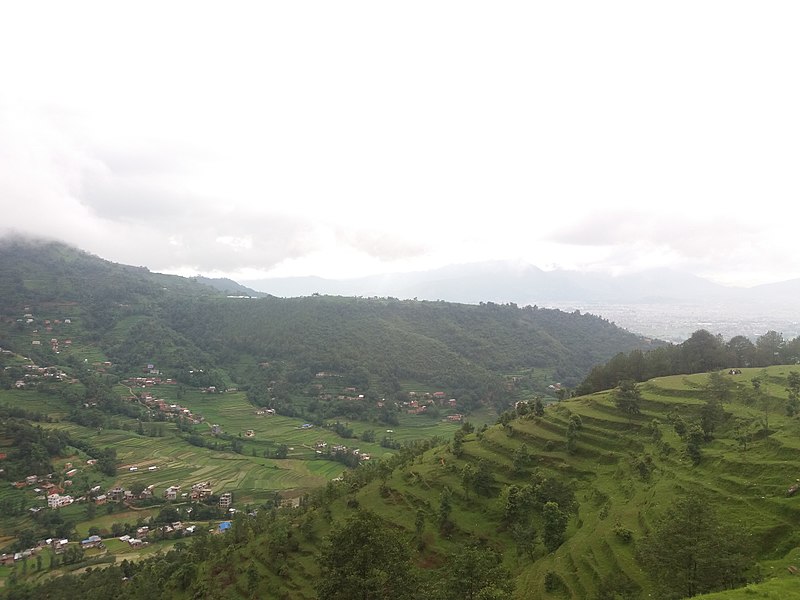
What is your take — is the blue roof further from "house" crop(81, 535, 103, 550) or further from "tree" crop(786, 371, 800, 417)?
"tree" crop(786, 371, 800, 417)

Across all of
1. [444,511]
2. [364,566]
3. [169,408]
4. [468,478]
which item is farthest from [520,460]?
[169,408]

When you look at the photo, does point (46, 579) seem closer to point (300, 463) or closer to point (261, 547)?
point (261, 547)

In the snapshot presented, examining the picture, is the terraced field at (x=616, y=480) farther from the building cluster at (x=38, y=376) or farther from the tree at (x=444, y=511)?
the building cluster at (x=38, y=376)

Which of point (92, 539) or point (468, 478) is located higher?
point (468, 478)

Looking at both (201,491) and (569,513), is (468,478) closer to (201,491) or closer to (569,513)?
(569,513)

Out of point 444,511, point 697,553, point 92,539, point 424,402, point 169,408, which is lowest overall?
point 92,539

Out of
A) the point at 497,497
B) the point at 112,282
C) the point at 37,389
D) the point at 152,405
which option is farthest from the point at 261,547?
the point at 112,282

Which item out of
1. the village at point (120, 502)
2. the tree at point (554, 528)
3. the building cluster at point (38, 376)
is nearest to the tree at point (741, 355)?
the tree at point (554, 528)
